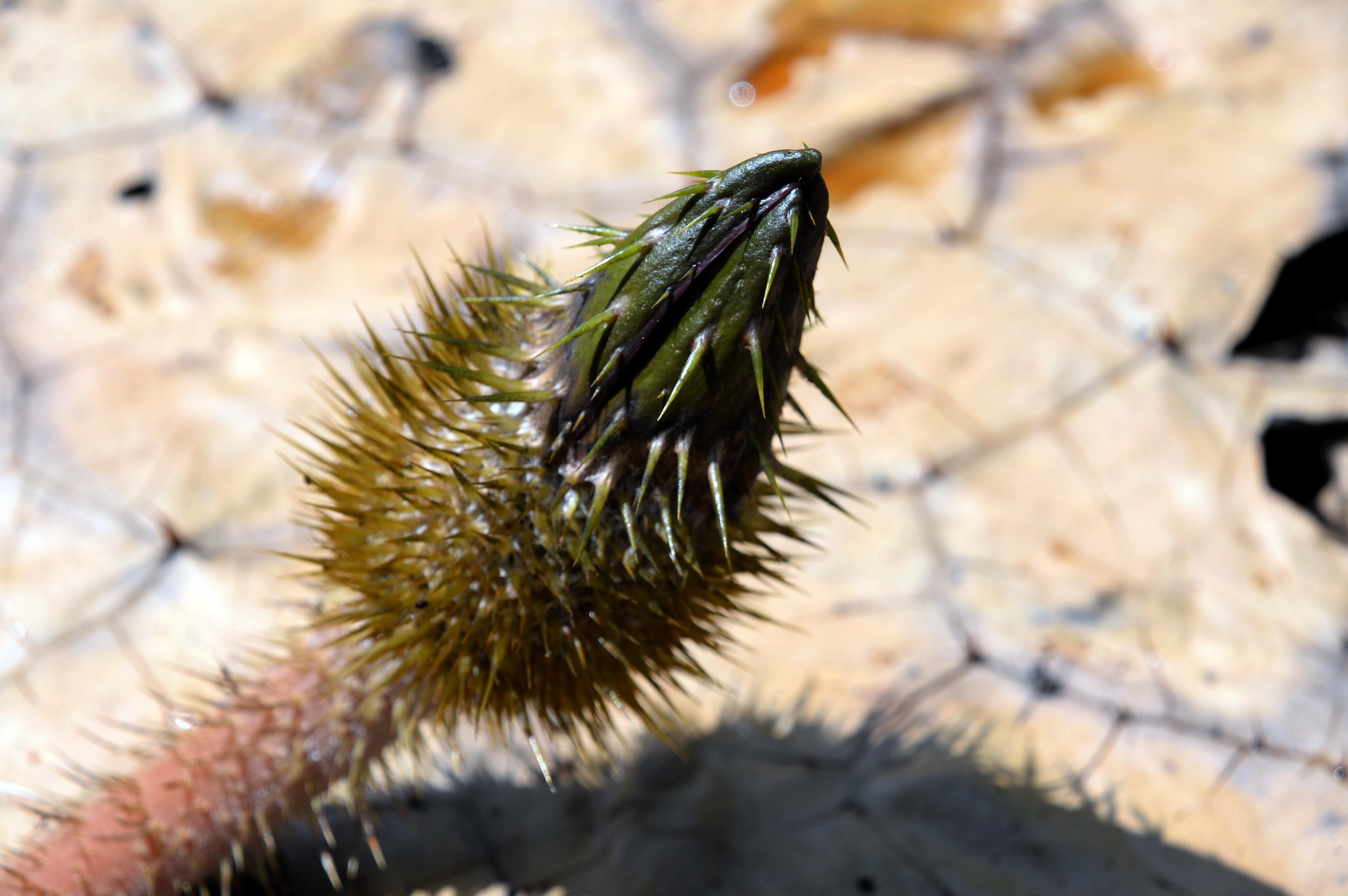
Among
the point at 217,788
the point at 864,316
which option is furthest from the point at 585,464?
the point at 864,316

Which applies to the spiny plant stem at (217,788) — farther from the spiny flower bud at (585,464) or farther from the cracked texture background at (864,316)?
the cracked texture background at (864,316)

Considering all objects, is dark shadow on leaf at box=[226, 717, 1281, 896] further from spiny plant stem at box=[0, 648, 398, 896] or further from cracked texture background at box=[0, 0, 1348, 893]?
spiny plant stem at box=[0, 648, 398, 896]

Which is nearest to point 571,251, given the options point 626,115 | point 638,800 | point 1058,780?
point 626,115

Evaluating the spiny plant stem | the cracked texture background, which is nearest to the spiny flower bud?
the spiny plant stem

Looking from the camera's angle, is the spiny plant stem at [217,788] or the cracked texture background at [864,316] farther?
the cracked texture background at [864,316]

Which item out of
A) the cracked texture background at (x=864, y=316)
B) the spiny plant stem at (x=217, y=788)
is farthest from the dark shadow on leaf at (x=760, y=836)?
the spiny plant stem at (x=217, y=788)

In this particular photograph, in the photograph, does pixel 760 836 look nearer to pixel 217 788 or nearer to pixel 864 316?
pixel 217 788
